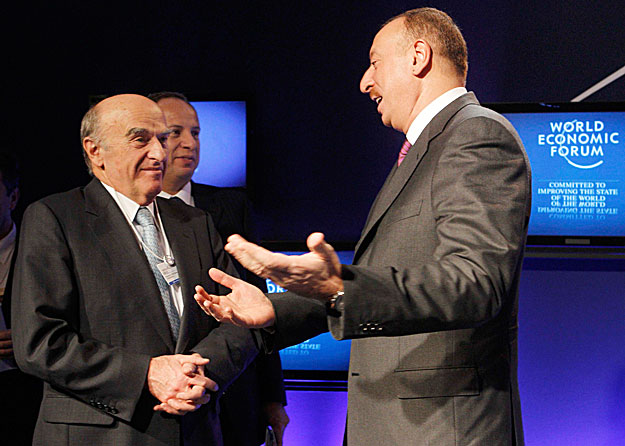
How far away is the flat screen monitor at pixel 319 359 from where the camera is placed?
3932 mm

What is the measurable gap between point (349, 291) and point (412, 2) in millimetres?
3308

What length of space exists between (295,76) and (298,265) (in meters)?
3.25

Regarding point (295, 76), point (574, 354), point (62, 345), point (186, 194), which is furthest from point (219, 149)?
point (574, 354)

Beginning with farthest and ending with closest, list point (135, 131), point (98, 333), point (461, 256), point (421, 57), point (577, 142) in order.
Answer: point (577, 142), point (135, 131), point (98, 333), point (421, 57), point (461, 256)

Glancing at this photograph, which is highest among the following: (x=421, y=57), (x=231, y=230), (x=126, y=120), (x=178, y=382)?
(x=421, y=57)

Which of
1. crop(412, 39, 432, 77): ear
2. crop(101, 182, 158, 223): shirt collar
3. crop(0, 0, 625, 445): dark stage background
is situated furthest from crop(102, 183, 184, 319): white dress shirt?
crop(0, 0, 625, 445): dark stage background

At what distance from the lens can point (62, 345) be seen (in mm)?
2027

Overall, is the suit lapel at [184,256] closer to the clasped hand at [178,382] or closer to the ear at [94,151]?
the clasped hand at [178,382]

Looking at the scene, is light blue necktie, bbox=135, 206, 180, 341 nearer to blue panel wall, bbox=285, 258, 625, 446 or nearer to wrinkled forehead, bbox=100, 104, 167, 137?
wrinkled forehead, bbox=100, 104, 167, 137

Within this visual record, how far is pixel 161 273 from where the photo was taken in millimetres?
2252

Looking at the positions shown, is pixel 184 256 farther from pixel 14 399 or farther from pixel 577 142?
pixel 577 142

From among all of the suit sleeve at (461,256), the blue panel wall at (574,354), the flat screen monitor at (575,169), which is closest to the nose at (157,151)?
the suit sleeve at (461,256)

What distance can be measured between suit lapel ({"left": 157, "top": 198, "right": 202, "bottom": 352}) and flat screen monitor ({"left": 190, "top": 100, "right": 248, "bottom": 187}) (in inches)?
59.4

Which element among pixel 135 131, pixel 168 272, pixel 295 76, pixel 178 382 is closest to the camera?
pixel 178 382
